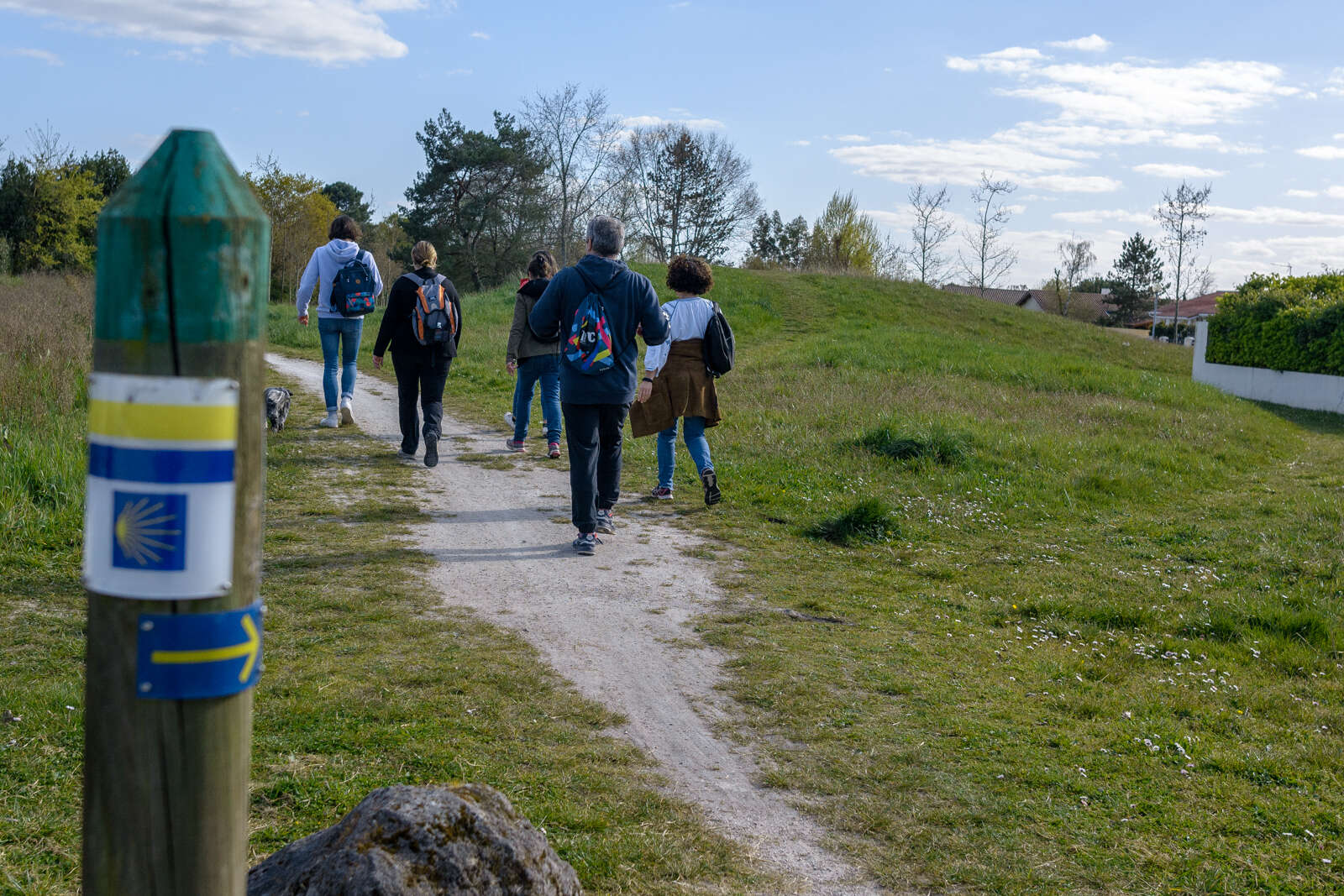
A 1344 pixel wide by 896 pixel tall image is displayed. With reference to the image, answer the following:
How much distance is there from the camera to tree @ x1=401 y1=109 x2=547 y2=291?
152 feet

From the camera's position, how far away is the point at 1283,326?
2359 cm

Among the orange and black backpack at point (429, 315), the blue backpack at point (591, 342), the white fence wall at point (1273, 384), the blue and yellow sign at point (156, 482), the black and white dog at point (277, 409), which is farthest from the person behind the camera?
the white fence wall at point (1273, 384)

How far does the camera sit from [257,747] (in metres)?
3.75

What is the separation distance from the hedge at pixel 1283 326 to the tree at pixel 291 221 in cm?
3210

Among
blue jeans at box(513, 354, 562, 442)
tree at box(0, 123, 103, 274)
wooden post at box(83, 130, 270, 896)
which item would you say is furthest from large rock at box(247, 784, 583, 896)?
tree at box(0, 123, 103, 274)

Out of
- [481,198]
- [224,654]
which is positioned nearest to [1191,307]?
[481,198]

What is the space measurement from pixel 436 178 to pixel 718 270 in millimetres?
17928

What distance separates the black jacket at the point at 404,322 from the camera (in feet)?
29.7

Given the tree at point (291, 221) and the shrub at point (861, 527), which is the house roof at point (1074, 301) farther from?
the shrub at point (861, 527)

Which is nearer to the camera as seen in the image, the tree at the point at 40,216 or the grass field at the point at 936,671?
the grass field at the point at 936,671

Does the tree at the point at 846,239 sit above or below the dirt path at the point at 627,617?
above

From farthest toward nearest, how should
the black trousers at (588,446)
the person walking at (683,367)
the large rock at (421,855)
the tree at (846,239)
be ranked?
the tree at (846,239) → the person walking at (683,367) → the black trousers at (588,446) → the large rock at (421,855)

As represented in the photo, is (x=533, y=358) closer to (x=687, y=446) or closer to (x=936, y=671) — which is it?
(x=687, y=446)

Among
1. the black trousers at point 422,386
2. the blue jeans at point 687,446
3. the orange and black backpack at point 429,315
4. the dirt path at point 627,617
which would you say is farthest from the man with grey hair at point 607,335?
the black trousers at point 422,386
